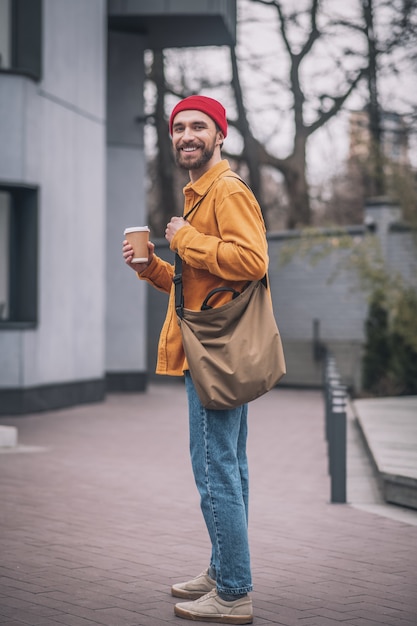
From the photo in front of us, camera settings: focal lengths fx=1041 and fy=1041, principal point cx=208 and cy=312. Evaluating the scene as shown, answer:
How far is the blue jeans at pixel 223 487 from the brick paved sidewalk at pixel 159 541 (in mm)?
246

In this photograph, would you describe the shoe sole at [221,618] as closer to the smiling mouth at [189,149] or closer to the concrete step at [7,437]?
the smiling mouth at [189,149]

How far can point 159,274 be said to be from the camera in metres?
4.66

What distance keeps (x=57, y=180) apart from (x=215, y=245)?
10.6 m

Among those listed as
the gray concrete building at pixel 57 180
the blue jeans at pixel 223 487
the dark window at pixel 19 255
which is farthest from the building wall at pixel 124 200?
the blue jeans at pixel 223 487

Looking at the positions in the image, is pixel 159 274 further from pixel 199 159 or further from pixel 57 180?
pixel 57 180

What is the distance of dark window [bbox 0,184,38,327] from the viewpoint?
45.2 feet

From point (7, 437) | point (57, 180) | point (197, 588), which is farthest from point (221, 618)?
point (57, 180)

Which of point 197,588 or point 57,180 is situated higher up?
point 57,180

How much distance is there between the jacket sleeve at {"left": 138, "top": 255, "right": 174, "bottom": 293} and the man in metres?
0.26

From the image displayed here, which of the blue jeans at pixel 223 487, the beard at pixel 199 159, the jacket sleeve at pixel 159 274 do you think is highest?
the beard at pixel 199 159

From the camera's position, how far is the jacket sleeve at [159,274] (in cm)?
461

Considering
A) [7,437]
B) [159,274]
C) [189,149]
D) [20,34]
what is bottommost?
[7,437]

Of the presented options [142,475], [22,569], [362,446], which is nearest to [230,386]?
[22,569]

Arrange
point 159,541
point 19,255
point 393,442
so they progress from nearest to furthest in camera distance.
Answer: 1. point 159,541
2. point 393,442
3. point 19,255
